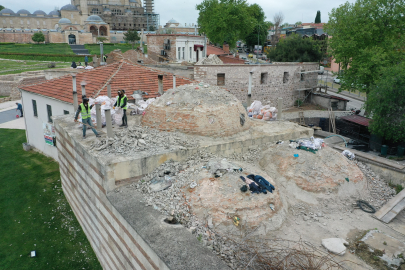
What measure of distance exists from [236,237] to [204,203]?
3.31 feet

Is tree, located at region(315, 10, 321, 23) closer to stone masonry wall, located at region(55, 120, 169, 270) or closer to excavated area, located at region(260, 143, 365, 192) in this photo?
excavated area, located at region(260, 143, 365, 192)

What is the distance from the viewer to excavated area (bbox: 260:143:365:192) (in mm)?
8578

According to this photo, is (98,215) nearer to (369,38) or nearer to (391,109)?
(391,109)

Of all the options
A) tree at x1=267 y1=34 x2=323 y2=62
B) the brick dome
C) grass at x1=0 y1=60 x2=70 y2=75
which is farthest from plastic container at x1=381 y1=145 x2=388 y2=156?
grass at x1=0 y1=60 x2=70 y2=75

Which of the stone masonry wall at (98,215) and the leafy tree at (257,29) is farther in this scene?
the leafy tree at (257,29)

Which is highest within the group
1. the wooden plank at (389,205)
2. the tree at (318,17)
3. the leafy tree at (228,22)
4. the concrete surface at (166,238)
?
the tree at (318,17)

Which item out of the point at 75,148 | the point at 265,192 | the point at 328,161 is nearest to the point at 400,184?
the point at 328,161

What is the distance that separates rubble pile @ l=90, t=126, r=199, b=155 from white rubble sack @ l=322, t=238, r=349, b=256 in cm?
419

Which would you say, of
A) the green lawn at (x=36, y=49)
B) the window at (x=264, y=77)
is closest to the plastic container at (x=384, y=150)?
the window at (x=264, y=77)

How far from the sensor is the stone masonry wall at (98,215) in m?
6.20

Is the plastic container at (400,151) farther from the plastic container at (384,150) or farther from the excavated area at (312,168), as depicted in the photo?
the excavated area at (312,168)

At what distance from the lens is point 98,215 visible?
27.5ft

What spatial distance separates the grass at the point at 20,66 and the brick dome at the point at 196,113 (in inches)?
1403

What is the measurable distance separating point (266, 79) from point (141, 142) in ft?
61.3
